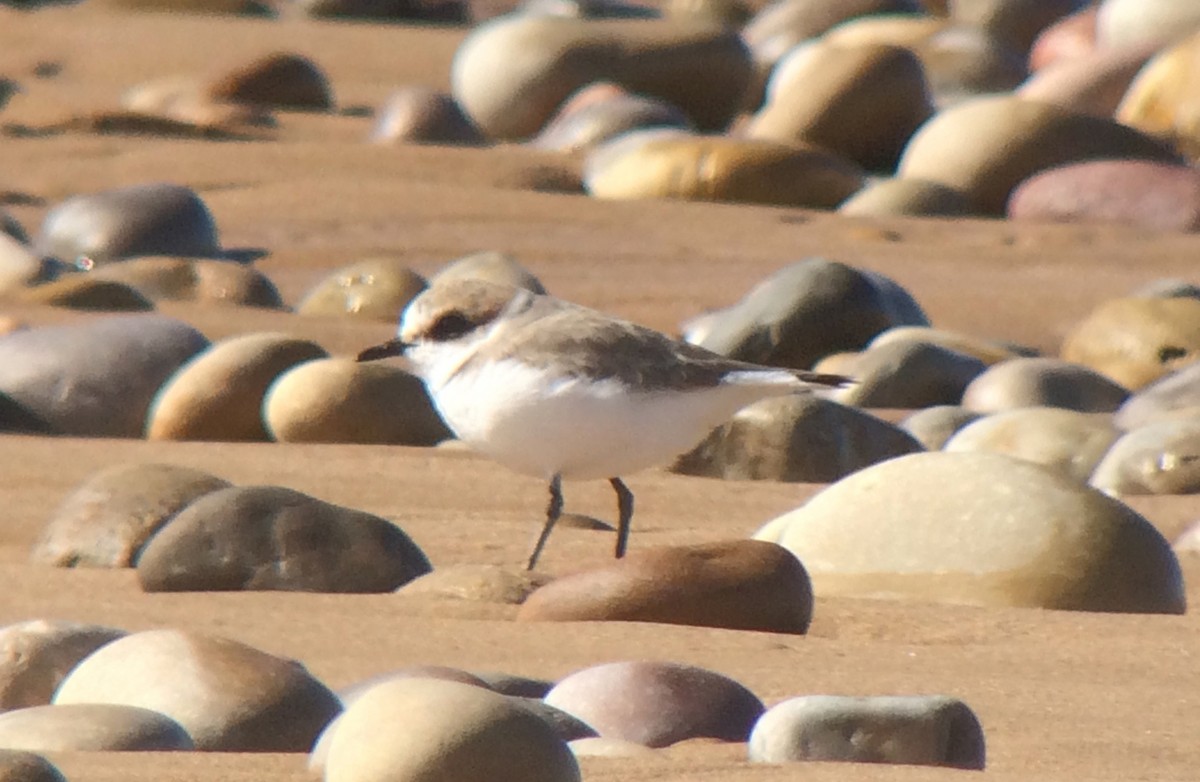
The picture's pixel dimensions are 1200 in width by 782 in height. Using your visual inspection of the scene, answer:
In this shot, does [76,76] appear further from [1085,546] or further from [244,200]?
[1085,546]

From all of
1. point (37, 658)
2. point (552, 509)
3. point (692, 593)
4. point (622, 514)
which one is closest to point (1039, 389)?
point (622, 514)

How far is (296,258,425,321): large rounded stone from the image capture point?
6766mm

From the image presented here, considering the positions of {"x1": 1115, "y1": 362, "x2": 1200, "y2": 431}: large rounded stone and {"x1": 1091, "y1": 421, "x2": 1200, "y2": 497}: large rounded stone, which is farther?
{"x1": 1115, "y1": 362, "x2": 1200, "y2": 431}: large rounded stone

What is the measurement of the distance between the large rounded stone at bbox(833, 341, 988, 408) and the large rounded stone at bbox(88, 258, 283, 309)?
206 centimetres

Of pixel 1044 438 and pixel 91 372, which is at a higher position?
pixel 1044 438

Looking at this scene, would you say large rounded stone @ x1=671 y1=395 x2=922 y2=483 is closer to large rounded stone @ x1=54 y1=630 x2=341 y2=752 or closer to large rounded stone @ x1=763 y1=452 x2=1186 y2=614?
large rounded stone @ x1=763 y1=452 x2=1186 y2=614

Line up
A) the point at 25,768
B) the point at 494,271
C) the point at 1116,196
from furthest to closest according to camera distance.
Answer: the point at 1116,196
the point at 494,271
the point at 25,768

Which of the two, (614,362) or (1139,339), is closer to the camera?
(614,362)

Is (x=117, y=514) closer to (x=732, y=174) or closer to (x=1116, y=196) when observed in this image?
(x=732, y=174)

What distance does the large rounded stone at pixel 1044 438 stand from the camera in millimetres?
5254

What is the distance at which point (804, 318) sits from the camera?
6324mm

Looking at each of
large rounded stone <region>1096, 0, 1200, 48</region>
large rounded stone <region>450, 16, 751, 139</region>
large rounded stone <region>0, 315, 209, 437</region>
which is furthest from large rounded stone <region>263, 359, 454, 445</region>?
large rounded stone <region>1096, 0, 1200, 48</region>

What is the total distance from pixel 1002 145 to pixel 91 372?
4492 mm

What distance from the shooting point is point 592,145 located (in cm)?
968
